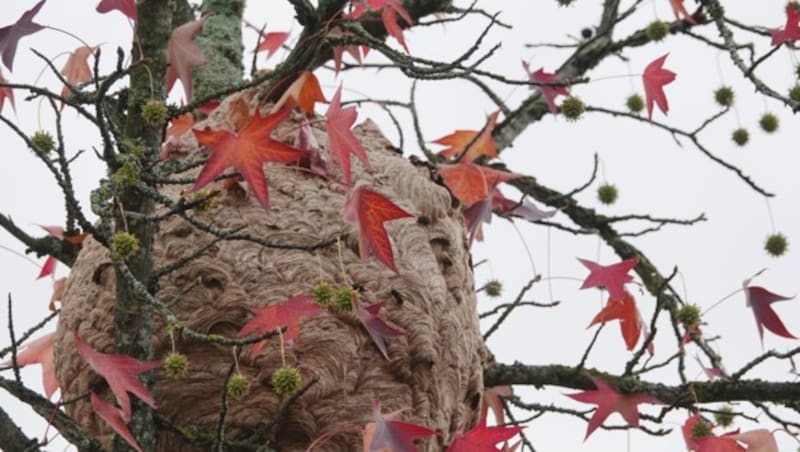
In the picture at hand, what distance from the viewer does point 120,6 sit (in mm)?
2080

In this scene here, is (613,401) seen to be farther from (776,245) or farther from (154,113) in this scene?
(776,245)

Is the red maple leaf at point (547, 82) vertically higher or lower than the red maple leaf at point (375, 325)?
higher

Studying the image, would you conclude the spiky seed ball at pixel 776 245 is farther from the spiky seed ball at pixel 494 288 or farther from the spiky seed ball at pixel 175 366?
the spiky seed ball at pixel 175 366

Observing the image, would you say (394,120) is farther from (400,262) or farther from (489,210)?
(400,262)

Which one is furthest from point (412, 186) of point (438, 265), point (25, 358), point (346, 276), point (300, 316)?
point (25, 358)

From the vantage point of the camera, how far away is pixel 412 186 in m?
2.59

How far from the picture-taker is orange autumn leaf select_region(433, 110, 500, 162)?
3104 millimetres

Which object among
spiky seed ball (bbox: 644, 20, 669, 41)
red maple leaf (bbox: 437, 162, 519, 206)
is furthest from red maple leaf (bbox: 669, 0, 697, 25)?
red maple leaf (bbox: 437, 162, 519, 206)

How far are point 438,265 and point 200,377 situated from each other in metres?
0.59

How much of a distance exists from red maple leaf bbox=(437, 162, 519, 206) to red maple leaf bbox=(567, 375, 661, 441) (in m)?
0.64

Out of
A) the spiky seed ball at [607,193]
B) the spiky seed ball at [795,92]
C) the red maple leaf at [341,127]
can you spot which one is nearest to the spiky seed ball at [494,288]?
the spiky seed ball at [607,193]

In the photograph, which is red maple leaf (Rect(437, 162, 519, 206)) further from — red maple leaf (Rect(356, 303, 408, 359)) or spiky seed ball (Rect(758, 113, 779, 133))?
spiky seed ball (Rect(758, 113, 779, 133))

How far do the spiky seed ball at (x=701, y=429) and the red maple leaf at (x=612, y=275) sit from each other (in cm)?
32

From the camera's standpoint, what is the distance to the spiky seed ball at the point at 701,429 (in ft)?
8.52
